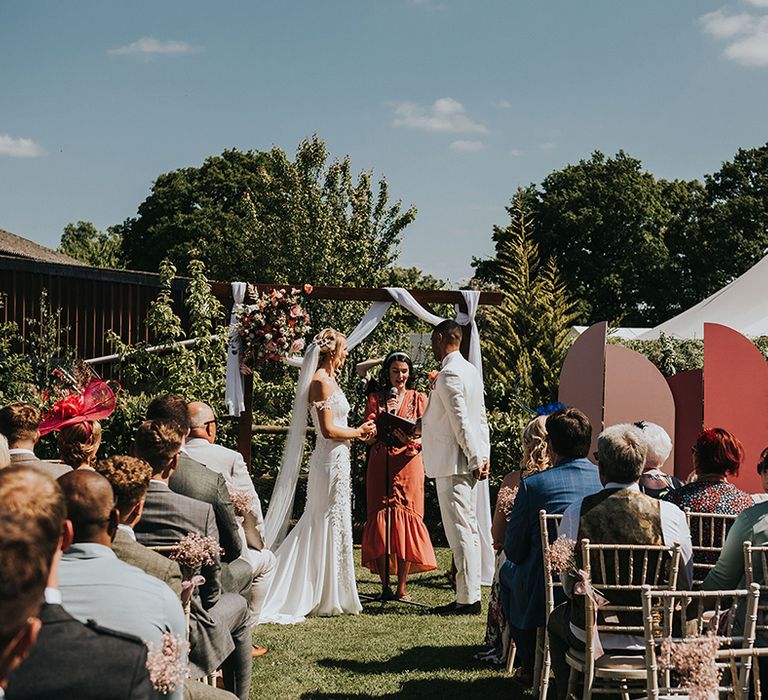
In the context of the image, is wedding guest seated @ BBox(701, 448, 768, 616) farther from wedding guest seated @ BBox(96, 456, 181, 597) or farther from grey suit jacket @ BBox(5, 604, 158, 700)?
grey suit jacket @ BBox(5, 604, 158, 700)

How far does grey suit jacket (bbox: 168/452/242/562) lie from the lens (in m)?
4.78

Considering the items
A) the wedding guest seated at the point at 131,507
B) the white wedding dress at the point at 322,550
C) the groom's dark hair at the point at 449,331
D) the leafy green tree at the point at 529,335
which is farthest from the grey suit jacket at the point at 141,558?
the leafy green tree at the point at 529,335

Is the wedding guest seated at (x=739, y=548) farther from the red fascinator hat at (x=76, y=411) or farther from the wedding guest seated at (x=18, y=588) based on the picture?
the red fascinator hat at (x=76, y=411)

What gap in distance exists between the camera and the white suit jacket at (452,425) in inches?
299

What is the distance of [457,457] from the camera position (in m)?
7.65

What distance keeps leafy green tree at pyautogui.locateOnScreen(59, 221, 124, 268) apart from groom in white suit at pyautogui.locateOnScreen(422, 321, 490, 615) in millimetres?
34760

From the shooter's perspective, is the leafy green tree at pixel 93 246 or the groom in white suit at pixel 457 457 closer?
the groom in white suit at pixel 457 457

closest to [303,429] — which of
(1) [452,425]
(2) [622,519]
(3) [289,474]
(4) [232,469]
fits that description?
(3) [289,474]

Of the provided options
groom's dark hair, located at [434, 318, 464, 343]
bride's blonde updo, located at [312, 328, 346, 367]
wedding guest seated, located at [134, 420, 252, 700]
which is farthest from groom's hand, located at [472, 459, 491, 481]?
wedding guest seated, located at [134, 420, 252, 700]

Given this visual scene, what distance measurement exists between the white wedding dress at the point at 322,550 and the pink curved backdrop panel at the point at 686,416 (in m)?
3.21

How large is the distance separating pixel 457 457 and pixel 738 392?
2641 mm

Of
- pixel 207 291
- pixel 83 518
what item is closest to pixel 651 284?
pixel 207 291

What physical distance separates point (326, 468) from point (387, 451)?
668mm

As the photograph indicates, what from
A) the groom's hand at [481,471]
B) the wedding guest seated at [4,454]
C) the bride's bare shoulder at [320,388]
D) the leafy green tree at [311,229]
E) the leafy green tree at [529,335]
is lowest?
the groom's hand at [481,471]
